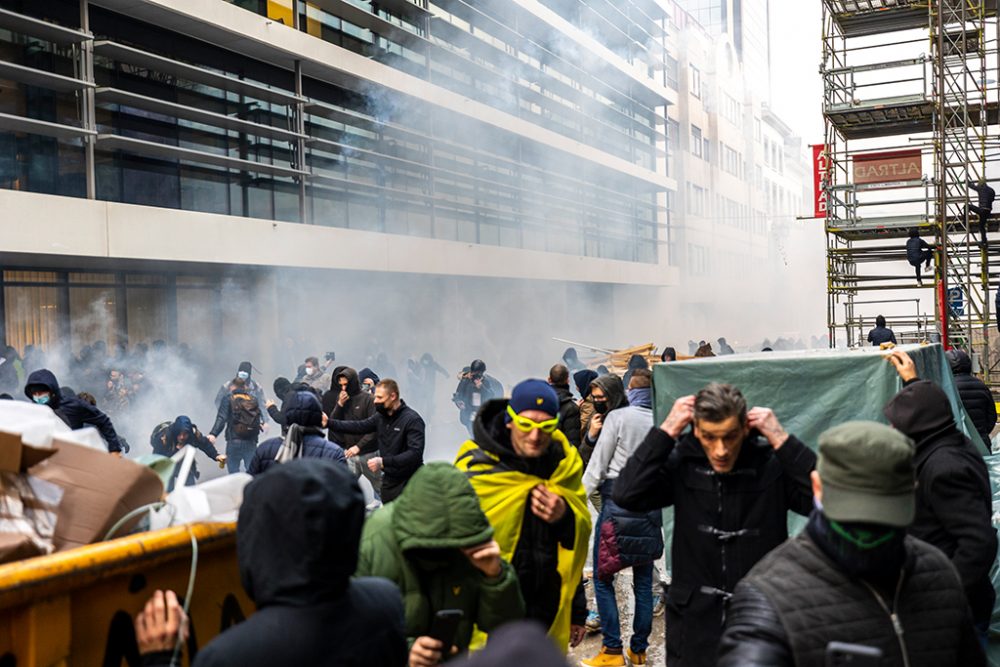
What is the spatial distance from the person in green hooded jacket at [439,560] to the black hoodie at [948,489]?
1.53m

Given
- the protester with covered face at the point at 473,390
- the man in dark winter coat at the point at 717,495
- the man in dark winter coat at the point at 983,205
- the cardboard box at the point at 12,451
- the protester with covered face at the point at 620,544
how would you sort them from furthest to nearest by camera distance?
the man in dark winter coat at the point at 983,205, the protester with covered face at the point at 473,390, the protester with covered face at the point at 620,544, the man in dark winter coat at the point at 717,495, the cardboard box at the point at 12,451

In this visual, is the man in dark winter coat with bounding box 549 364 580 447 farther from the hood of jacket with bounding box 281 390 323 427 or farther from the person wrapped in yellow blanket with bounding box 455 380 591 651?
the person wrapped in yellow blanket with bounding box 455 380 591 651

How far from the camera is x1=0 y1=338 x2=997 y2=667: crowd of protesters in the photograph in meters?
2.06

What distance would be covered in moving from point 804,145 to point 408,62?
55754 millimetres

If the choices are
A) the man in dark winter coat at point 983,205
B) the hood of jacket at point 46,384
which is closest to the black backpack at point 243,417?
the hood of jacket at point 46,384

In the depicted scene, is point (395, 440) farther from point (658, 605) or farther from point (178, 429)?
point (178, 429)

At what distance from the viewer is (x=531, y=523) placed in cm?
383

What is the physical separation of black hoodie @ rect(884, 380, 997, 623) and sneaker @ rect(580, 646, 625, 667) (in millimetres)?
2458

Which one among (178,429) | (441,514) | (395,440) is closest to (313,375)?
(178,429)

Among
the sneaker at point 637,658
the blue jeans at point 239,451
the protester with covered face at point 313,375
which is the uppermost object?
the protester with covered face at point 313,375

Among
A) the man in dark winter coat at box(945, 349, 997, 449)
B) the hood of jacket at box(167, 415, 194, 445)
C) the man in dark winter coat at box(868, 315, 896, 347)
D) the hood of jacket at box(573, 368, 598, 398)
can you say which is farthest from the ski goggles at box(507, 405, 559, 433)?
the man in dark winter coat at box(868, 315, 896, 347)

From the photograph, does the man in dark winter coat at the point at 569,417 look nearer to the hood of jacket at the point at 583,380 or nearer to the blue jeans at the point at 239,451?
the hood of jacket at the point at 583,380

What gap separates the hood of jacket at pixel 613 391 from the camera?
6.53 metres

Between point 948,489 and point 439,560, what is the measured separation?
1.84 m
